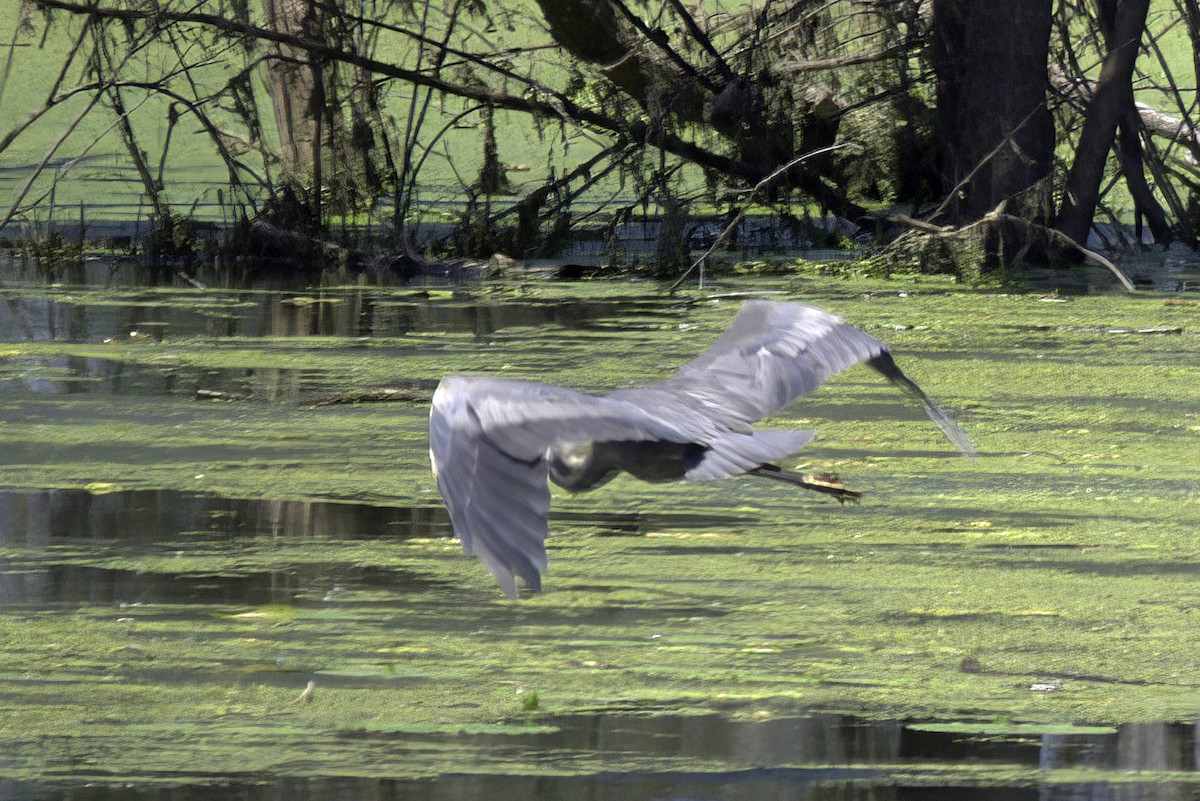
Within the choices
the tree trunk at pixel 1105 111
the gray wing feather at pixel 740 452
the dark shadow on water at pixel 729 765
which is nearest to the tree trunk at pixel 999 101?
the tree trunk at pixel 1105 111

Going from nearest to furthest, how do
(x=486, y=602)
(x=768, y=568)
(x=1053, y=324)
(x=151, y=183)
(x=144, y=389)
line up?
→ (x=486, y=602) < (x=768, y=568) < (x=144, y=389) < (x=1053, y=324) < (x=151, y=183)

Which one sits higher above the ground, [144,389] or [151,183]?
[151,183]

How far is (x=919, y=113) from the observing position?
32.1 ft

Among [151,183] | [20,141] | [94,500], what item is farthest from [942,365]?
[20,141]

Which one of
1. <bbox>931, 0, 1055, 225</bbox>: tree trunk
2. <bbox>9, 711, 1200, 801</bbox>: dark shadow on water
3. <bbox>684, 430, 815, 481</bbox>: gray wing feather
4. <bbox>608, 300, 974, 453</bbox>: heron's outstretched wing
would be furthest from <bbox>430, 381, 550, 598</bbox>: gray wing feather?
<bbox>931, 0, 1055, 225</bbox>: tree trunk

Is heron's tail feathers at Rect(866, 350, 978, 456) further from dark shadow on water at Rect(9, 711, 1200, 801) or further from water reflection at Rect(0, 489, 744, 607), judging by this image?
dark shadow on water at Rect(9, 711, 1200, 801)

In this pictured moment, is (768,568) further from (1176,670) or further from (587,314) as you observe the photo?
(587,314)

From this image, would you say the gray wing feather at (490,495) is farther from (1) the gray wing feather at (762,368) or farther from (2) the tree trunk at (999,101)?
(2) the tree trunk at (999,101)

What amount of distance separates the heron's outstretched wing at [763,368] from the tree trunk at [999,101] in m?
5.22

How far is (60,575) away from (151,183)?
6.11m

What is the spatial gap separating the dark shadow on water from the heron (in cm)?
30

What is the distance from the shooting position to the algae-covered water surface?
2.70 metres

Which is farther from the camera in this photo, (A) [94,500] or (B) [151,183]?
(B) [151,183]

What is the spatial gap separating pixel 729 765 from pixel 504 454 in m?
0.57
